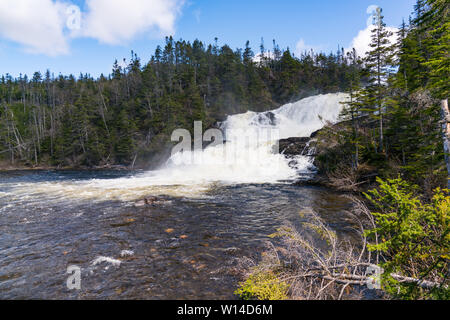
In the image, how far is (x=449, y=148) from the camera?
7.30 metres

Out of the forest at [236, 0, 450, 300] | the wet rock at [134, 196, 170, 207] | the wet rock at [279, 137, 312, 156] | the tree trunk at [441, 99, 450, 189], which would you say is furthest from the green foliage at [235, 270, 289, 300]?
the wet rock at [279, 137, 312, 156]

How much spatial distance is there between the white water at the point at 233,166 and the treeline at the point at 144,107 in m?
9.00

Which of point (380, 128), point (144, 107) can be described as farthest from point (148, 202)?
point (144, 107)

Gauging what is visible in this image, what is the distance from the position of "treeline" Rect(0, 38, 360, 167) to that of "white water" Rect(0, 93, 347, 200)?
9003mm

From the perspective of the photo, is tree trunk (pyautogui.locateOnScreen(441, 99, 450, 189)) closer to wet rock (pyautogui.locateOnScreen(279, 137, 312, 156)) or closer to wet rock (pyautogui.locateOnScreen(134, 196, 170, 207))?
wet rock (pyautogui.locateOnScreen(134, 196, 170, 207))

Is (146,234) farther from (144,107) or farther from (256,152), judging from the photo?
(144,107)

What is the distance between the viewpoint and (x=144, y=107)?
49406 mm

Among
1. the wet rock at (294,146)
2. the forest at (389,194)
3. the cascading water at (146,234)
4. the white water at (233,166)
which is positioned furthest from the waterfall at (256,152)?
the forest at (389,194)

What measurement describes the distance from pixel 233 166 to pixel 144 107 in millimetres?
31911

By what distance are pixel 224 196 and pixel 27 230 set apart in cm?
994

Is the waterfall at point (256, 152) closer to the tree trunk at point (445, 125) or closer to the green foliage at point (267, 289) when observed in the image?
the tree trunk at point (445, 125)

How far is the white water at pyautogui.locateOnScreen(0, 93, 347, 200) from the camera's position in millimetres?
17825

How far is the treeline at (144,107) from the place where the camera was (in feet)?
139
